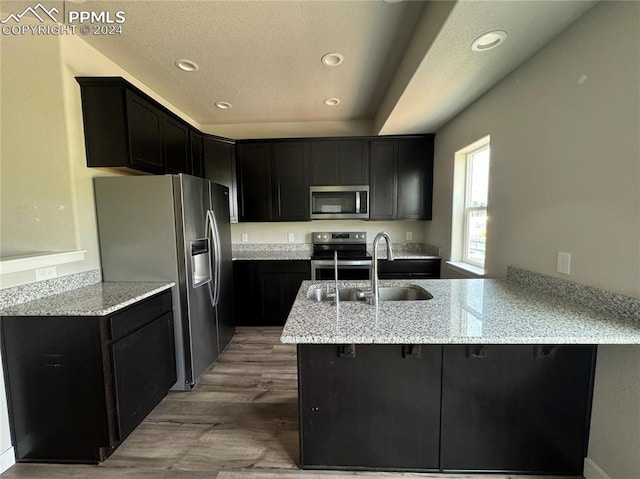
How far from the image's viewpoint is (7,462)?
4.72 ft

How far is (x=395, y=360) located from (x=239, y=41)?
2.33 meters

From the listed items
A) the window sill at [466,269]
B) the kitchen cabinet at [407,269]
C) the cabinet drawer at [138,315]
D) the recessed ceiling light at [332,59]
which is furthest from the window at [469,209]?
the cabinet drawer at [138,315]

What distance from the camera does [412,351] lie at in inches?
49.8

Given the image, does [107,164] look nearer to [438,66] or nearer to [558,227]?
[438,66]

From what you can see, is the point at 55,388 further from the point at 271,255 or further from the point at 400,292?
the point at 271,255

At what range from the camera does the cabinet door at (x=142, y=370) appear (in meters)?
1.53

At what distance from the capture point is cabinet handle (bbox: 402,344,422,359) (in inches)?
49.7

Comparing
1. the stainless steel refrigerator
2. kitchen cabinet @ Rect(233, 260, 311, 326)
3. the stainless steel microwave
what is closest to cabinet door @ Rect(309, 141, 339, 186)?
the stainless steel microwave

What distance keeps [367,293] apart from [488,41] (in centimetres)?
161

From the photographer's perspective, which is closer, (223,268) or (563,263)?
(563,263)

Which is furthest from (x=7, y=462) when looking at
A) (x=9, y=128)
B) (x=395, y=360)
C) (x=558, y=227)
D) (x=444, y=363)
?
(x=558, y=227)

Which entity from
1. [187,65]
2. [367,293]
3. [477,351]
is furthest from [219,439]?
[187,65]

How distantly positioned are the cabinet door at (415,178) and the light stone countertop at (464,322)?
1929mm

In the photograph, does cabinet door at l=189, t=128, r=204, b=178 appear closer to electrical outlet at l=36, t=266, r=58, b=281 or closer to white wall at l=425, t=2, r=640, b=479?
electrical outlet at l=36, t=266, r=58, b=281
